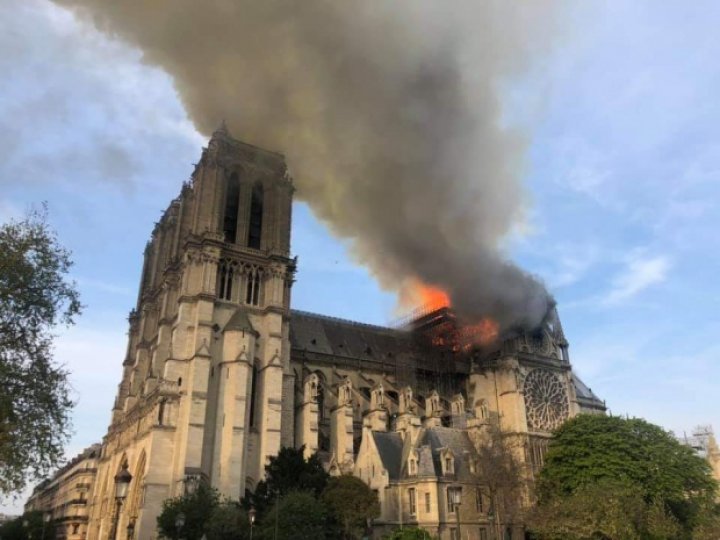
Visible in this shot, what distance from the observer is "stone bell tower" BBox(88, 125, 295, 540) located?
47.5 m

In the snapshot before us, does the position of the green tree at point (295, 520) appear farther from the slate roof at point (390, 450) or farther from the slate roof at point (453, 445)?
the slate roof at point (453, 445)

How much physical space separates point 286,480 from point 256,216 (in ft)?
102

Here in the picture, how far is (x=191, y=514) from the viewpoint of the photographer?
39156mm

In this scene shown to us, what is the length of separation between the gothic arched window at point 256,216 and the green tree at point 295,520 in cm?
3045

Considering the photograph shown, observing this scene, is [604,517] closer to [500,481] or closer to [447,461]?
→ [500,481]

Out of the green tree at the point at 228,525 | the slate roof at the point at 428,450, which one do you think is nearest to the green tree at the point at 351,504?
the green tree at the point at 228,525

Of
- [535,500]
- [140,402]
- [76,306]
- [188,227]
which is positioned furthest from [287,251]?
[76,306]

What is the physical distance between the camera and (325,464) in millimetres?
52812

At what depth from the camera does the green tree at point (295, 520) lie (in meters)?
35.2

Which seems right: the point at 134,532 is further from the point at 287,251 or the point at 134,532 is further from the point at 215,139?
the point at 215,139

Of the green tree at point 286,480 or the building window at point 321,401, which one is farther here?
the building window at point 321,401

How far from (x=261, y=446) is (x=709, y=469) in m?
37.5

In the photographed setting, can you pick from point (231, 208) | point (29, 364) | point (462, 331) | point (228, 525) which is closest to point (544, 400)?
point (462, 331)

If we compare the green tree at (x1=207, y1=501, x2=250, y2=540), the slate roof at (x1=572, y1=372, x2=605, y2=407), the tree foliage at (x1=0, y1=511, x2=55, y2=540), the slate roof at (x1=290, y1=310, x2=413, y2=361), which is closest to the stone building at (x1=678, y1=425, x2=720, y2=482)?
the slate roof at (x1=572, y1=372, x2=605, y2=407)
